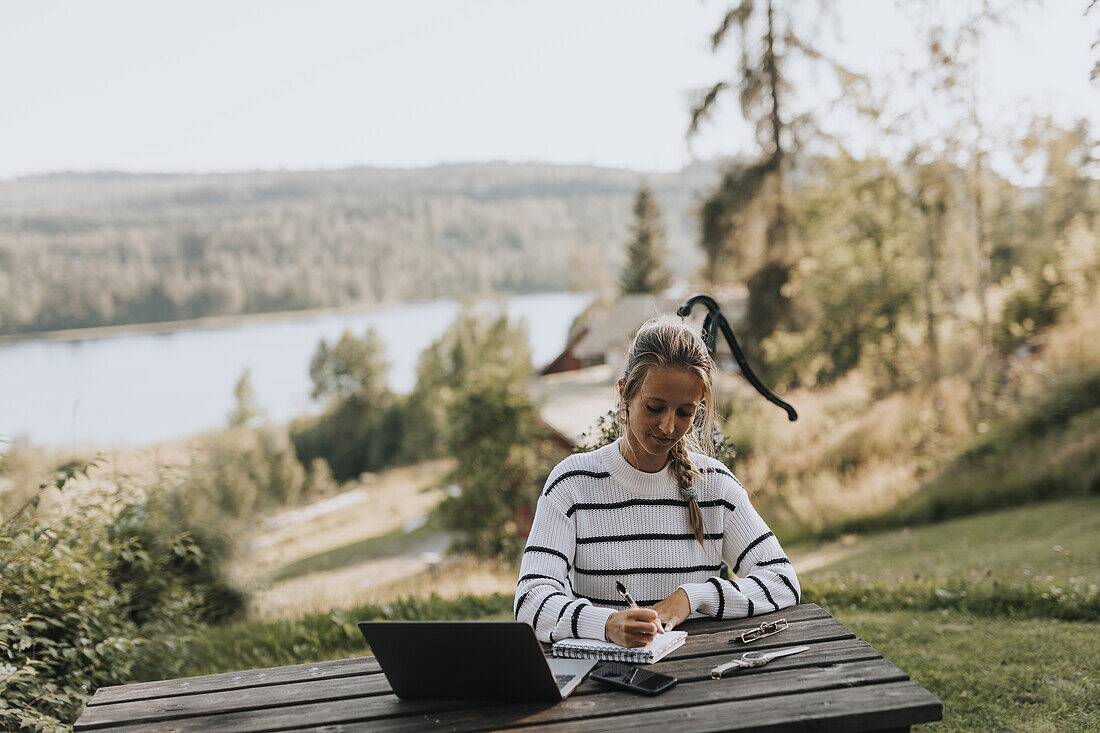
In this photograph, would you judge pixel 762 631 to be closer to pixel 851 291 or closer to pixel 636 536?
pixel 636 536

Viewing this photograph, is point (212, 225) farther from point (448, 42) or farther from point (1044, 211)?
point (1044, 211)

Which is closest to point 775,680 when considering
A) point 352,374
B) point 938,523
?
point 938,523

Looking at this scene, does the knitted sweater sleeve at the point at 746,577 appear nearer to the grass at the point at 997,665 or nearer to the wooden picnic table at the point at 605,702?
the wooden picnic table at the point at 605,702

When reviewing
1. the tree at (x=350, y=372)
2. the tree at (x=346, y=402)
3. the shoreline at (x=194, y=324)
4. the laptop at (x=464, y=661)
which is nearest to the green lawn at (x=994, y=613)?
the laptop at (x=464, y=661)

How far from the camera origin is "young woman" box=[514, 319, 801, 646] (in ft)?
7.37

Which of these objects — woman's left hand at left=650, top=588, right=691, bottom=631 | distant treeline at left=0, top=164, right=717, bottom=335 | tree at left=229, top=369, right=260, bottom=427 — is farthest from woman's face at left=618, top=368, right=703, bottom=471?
tree at left=229, top=369, right=260, bottom=427

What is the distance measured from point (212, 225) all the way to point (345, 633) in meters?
112

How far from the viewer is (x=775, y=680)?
173cm

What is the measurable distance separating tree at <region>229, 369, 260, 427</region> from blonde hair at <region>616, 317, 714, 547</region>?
5808cm

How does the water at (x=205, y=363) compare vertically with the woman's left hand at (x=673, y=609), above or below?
below

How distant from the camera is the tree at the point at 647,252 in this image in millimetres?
50156

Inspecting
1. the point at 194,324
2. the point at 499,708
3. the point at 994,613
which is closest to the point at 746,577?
the point at 499,708

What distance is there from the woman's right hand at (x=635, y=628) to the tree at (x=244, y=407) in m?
58.4

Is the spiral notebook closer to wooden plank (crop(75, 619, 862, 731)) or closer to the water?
wooden plank (crop(75, 619, 862, 731))
